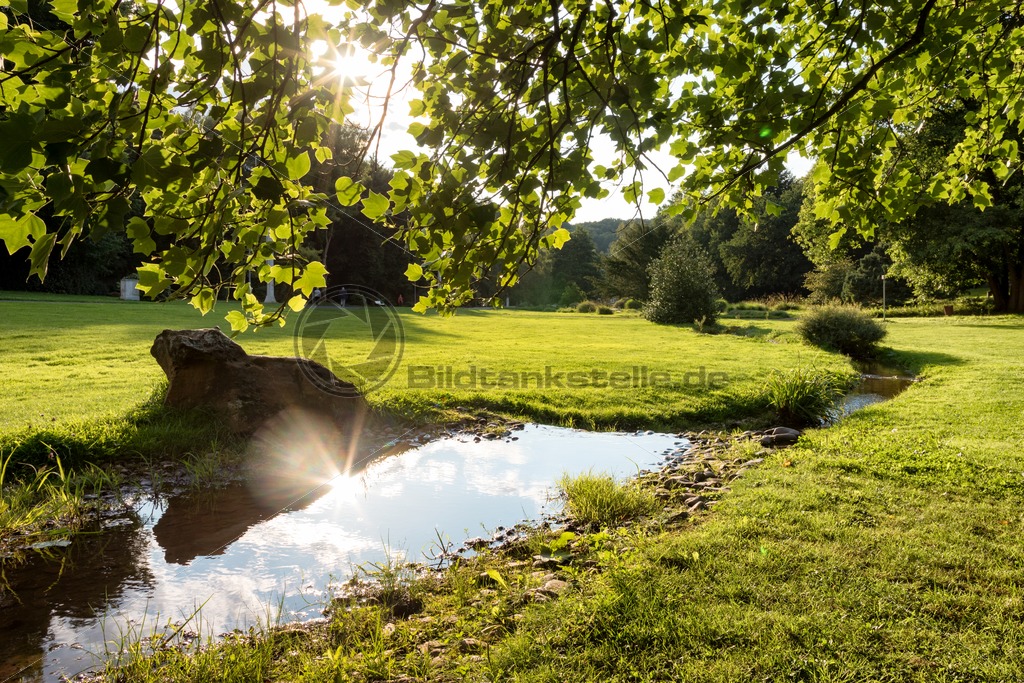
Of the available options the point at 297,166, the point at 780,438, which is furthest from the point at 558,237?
the point at 780,438

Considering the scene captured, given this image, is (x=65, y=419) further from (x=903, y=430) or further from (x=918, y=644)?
(x=903, y=430)

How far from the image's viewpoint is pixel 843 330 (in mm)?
17016

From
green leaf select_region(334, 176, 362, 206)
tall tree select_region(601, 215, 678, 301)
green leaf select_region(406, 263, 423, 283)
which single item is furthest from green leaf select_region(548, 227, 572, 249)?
tall tree select_region(601, 215, 678, 301)

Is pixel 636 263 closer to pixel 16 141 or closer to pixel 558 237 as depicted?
pixel 558 237

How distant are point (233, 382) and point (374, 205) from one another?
6.61 m

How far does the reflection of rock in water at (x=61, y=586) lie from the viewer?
136 inches

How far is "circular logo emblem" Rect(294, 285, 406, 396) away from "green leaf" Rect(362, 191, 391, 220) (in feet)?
8.55

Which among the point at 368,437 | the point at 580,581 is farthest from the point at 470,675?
the point at 368,437

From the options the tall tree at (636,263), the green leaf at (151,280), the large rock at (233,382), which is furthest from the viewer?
the tall tree at (636,263)

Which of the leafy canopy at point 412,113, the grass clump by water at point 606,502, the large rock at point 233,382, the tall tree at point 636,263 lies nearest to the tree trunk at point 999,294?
the tall tree at point 636,263

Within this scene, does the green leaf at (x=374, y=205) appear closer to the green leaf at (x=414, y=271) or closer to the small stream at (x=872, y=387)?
the green leaf at (x=414, y=271)

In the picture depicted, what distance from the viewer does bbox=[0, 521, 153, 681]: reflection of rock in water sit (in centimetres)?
345

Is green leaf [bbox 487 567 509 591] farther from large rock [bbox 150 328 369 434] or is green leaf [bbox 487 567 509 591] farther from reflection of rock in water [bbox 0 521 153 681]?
large rock [bbox 150 328 369 434]

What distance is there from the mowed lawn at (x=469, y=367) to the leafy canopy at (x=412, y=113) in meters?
5.85
